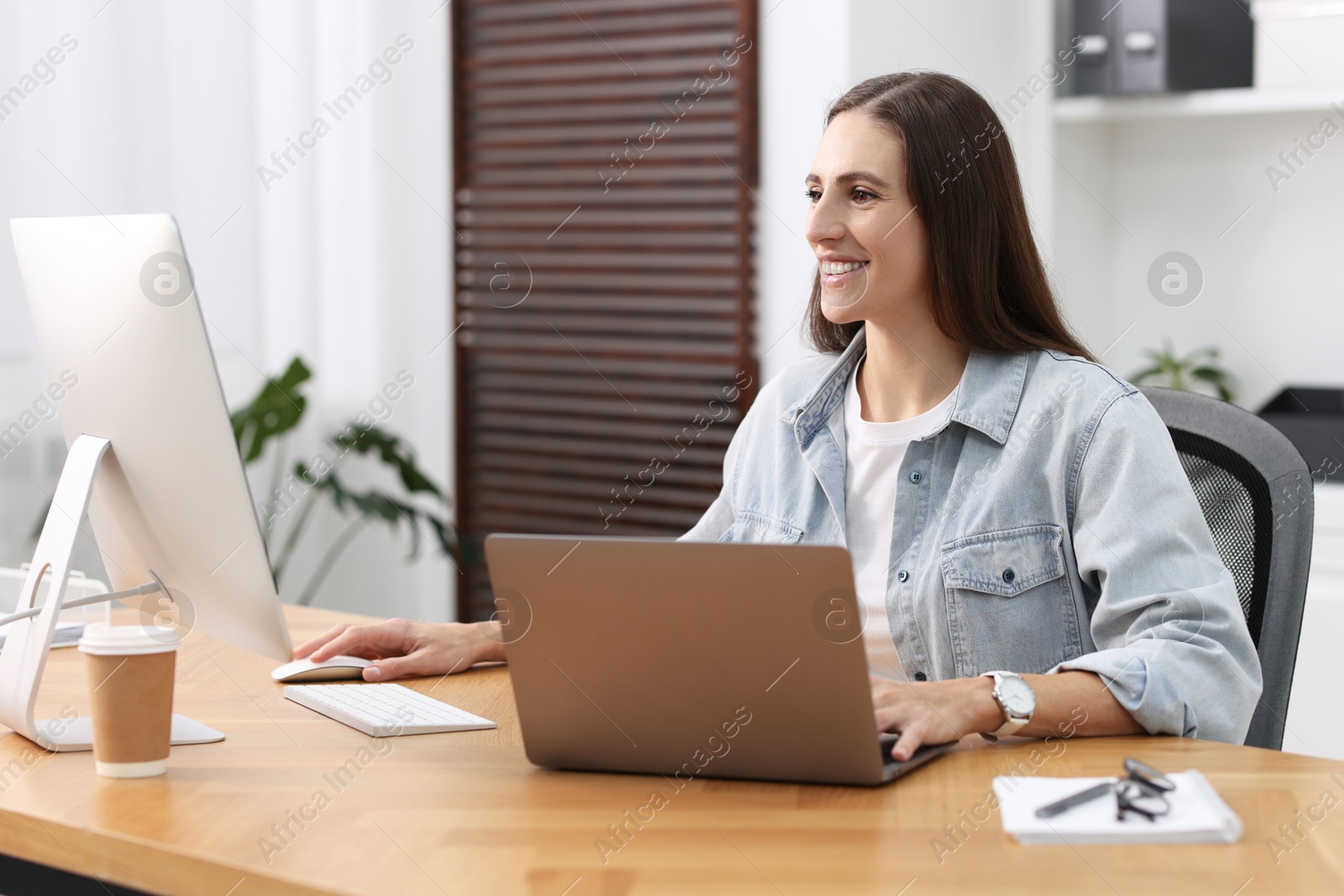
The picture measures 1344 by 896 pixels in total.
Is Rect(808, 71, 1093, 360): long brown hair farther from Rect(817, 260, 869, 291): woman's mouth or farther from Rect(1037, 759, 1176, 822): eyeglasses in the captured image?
Rect(1037, 759, 1176, 822): eyeglasses

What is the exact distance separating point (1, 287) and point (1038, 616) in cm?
208

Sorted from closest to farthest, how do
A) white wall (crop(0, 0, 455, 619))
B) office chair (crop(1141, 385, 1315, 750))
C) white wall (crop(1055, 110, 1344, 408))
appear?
1. office chair (crop(1141, 385, 1315, 750))
2. white wall (crop(0, 0, 455, 619))
3. white wall (crop(1055, 110, 1344, 408))

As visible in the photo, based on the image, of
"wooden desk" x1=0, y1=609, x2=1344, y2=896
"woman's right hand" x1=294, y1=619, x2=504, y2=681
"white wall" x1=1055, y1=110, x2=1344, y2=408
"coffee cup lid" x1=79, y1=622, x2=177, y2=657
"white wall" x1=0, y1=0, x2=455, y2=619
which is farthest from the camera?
"white wall" x1=1055, y1=110, x2=1344, y2=408

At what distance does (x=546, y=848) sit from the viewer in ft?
3.23

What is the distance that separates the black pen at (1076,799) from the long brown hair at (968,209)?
2.11 ft

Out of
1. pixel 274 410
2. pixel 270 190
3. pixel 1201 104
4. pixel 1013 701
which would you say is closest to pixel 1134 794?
pixel 1013 701

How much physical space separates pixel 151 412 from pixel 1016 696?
80 centimetres

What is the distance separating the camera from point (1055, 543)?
4.68ft

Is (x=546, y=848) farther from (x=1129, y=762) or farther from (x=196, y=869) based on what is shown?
(x=1129, y=762)

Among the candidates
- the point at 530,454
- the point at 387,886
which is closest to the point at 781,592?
the point at 387,886

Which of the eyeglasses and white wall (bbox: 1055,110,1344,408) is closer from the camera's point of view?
the eyeglasses

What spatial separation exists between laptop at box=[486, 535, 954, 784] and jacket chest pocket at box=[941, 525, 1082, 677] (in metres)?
0.33

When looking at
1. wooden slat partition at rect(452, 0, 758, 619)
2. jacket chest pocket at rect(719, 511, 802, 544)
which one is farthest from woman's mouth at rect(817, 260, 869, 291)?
wooden slat partition at rect(452, 0, 758, 619)

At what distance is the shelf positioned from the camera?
2.95 metres
